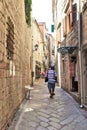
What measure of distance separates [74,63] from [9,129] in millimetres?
8642

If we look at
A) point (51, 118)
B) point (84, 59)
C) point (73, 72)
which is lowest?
point (51, 118)

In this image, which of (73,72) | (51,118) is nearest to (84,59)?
(51,118)

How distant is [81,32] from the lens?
1192 cm

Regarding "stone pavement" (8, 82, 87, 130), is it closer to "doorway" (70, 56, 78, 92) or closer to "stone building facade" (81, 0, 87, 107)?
"stone building facade" (81, 0, 87, 107)

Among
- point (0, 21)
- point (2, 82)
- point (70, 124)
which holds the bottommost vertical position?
point (70, 124)

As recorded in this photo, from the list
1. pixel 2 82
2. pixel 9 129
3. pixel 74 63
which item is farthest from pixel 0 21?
pixel 74 63

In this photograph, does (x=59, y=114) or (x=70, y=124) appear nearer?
(x=70, y=124)

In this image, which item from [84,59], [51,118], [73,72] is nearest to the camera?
[51,118]

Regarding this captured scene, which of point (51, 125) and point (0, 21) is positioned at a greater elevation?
point (0, 21)

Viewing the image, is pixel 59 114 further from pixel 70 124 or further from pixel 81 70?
pixel 81 70

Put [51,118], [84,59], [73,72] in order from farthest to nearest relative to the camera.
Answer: [73,72] → [84,59] → [51,118]

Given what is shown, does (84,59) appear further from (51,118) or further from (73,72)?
(73,72)

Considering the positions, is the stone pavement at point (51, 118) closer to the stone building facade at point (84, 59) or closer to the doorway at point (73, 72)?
the stone building facade at point (84, 59)

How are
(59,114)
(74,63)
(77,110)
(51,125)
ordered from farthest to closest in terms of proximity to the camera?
1. (74,63)
2. (77,110)
3. (59,114)
4. (51,125)
